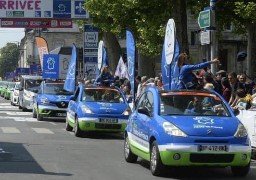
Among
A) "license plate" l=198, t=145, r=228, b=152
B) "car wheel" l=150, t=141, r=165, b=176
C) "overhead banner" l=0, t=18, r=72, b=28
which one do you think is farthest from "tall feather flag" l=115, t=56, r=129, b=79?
"license plate" l=198, t=145, r=228, b=152

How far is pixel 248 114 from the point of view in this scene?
1366cm

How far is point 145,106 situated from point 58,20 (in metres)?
26.5

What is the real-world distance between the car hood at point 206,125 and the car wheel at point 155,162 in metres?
0.51

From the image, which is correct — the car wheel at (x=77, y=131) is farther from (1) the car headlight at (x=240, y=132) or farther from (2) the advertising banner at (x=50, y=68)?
(2) the advertising banner at (x=50, y=68)

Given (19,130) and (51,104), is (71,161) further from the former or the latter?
(51,104)

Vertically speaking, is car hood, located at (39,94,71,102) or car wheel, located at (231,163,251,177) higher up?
car hood, located at (39,94,71,102)

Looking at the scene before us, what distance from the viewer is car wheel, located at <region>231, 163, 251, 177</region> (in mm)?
10414

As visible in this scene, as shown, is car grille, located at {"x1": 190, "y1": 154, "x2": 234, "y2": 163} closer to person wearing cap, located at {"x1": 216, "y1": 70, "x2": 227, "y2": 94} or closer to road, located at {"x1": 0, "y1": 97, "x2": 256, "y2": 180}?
road, located at {"x1": 0, "y1": 97, "x2": 256, "y2": 180}

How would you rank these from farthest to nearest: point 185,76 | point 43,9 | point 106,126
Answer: point 43,9
point 106,126
point 185,76

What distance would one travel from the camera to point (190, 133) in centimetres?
1009

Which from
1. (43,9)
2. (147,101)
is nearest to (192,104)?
(147,101)

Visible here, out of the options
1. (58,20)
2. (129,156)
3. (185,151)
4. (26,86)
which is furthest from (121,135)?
(58,20)

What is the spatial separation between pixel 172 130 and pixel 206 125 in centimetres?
55

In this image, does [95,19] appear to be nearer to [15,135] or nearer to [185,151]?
[15,135]
